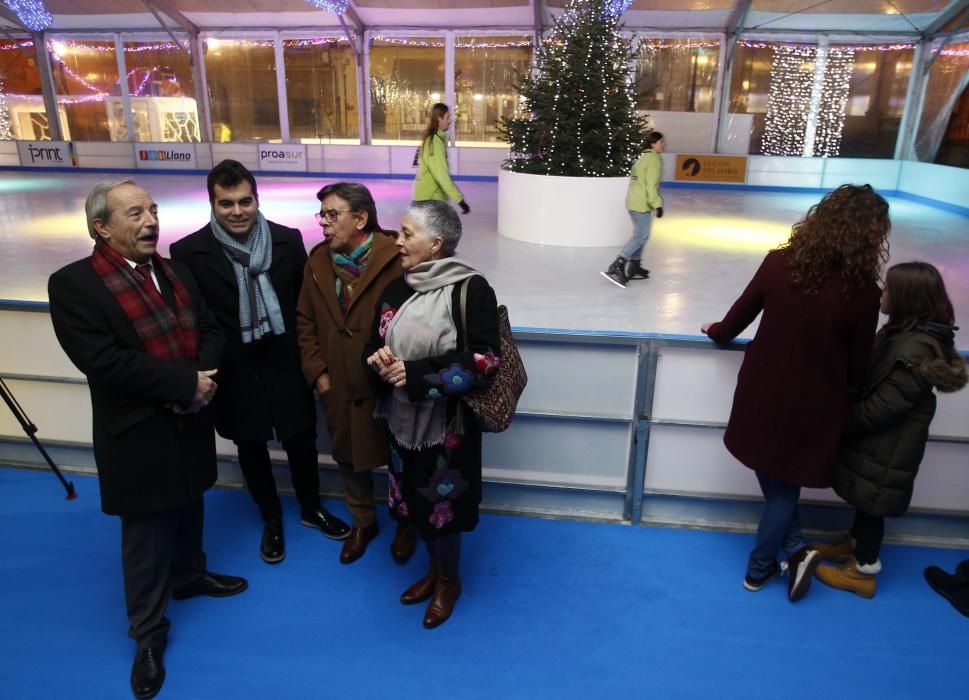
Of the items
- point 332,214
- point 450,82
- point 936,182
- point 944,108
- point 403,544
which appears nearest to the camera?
point 332,214

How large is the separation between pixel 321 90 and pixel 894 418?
16019 millimetres

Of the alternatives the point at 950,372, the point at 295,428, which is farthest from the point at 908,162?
the point at 295,428

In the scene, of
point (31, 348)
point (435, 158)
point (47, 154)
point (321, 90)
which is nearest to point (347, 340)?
point (31, 348)

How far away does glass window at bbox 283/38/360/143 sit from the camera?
15523 mm

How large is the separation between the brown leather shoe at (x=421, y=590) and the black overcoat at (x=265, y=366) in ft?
2.27

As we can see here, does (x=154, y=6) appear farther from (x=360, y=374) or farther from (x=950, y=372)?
(x=950, y=372)

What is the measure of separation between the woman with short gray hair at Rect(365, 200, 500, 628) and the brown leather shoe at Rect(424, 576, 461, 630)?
21cm

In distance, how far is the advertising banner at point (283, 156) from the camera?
592 inches

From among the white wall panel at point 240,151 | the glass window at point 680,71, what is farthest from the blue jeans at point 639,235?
the white wall panel at point 240,151

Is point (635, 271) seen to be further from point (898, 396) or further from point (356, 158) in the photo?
point (356, 158)

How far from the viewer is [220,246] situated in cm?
221

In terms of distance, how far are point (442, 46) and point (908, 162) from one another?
9.89 m

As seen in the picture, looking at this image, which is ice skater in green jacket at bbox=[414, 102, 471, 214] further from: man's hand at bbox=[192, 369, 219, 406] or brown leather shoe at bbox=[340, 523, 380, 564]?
man's hand at bbox=[192, 369, 219, 406]

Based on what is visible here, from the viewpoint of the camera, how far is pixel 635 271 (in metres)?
5.63
